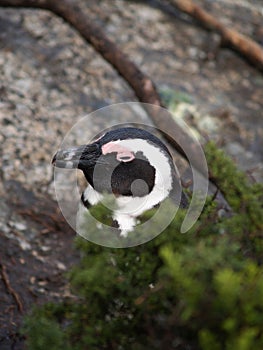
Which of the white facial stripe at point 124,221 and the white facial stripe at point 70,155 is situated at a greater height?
the white facial stripe at point 124,221

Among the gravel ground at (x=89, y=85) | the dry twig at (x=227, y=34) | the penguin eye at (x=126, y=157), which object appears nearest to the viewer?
the penguin eye at (x=126, y=157)

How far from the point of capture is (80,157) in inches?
124

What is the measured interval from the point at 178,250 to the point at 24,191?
2212mm

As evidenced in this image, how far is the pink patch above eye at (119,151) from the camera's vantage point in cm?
300

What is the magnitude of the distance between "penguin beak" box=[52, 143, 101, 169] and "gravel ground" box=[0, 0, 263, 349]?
0.79m

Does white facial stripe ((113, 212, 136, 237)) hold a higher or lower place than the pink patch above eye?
lower

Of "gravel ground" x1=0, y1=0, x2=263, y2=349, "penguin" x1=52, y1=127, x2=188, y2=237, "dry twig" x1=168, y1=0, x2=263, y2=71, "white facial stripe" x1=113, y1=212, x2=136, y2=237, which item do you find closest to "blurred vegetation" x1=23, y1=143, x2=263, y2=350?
"white facial stripe" x1=113, y1=212, x2=136, y2=237

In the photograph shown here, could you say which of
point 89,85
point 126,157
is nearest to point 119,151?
point 126,157

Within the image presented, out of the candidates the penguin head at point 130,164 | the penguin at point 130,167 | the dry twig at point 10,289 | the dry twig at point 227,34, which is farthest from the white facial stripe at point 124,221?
the dry twig at point 227,34

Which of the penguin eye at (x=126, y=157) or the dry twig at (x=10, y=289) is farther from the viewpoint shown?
the dry twig at (x=10, y=289)

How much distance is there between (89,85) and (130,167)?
233 cm

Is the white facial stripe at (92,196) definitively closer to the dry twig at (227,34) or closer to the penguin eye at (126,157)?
the penguin eye at (126,157)

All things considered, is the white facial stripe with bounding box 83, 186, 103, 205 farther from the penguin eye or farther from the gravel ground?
the gravel ground

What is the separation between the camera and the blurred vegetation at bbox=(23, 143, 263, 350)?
5.16 ft
